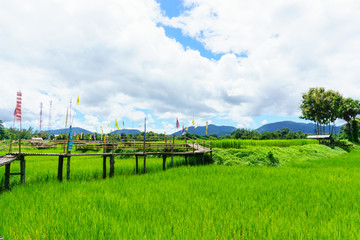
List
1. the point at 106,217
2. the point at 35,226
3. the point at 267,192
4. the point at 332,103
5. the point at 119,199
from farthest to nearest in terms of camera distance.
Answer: the point at 332,103
the point at 267,192
the point at 119,199
the point at 106,217
the point at 35,226

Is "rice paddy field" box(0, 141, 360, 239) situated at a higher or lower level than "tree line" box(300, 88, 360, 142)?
lower

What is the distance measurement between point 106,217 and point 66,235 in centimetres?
88

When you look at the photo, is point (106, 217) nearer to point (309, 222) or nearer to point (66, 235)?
point (66, 235)

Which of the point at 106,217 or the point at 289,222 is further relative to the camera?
the point at 106,217

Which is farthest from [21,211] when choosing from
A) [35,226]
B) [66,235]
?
[66,235]

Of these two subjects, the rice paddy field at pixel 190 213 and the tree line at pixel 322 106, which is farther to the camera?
the tree line at pixel 322 106

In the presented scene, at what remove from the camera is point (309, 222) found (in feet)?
14.6

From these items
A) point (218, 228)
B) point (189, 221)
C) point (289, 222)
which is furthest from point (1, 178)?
point (289, 222)

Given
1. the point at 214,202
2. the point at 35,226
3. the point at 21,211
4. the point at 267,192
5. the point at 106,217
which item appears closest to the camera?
the point at 35,226

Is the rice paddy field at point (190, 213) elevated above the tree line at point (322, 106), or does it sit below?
below

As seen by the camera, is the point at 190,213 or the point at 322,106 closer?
the point at 190,213

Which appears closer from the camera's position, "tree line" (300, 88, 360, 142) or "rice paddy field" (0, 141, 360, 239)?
"rice paddy field" (0, 141, 360, 239)

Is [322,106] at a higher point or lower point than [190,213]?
higher

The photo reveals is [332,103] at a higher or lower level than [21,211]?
higher
